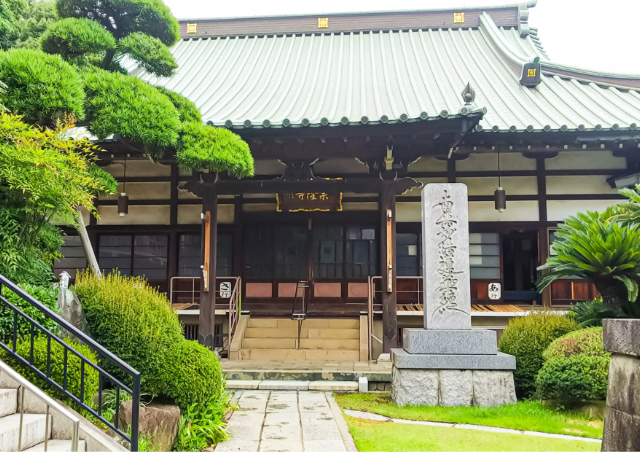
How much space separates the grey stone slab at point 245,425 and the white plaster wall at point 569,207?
28.4ft

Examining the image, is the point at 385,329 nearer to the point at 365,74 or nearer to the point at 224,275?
the point at 224,275

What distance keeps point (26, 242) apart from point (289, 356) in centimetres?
594

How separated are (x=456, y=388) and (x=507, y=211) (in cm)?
600

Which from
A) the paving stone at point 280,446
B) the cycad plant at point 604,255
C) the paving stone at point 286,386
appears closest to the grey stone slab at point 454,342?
the cycad plant at point 604,255

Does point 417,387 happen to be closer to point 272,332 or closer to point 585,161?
point 272,332

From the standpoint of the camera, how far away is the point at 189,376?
5820 millimetres

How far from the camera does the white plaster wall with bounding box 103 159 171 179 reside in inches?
519

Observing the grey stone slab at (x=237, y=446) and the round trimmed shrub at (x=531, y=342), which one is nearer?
the grey stone slab at (x=237, y=446)

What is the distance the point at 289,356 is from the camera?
11.0 metres

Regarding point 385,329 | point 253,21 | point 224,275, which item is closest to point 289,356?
point 385,329

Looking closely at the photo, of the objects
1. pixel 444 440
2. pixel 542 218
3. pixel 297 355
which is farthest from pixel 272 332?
pixel 542 218

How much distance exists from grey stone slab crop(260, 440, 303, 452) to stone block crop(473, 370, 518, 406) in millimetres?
3193

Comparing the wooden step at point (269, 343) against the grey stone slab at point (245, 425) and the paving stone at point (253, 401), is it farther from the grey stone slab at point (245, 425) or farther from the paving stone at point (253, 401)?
the grey stone slab at point (245, 425)

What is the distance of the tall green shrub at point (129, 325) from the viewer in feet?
19.0
